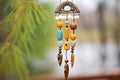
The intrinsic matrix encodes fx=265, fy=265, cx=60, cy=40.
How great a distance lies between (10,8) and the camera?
1.07 meters

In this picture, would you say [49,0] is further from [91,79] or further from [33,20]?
[91,79]

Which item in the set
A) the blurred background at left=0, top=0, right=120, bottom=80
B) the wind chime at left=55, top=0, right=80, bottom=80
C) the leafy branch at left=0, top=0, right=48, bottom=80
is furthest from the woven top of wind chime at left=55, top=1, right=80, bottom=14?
the blurred background at left=0, top=0, right=120, bottom=80

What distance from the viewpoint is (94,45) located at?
1750mm

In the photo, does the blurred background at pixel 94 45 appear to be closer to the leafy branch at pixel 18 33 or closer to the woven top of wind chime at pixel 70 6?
the leafy branch at pixel 18 33

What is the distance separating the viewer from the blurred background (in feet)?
4.79

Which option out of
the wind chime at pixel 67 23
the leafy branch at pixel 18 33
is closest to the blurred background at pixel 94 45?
the leafy branch at pixel 18 33

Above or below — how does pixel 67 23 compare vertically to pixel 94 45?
above

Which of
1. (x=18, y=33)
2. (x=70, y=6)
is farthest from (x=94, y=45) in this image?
(x=70, y=6)

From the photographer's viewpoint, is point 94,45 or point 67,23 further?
point 94,45

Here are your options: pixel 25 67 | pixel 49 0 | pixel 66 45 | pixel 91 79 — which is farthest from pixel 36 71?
pixel 66 45

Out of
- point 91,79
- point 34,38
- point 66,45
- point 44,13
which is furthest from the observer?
point 91,79

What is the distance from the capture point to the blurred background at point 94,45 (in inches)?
57.4

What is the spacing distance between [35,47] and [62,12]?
352 mm

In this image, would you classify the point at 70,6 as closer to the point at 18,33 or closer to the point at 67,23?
the point at 67,23
